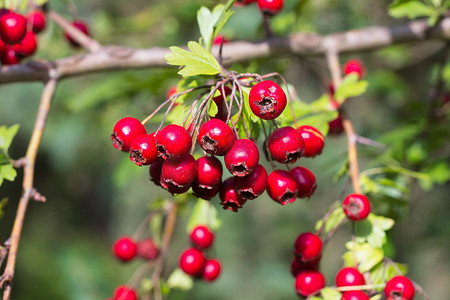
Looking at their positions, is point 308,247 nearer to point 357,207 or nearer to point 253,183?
point 357,207

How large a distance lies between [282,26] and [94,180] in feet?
→ 13.9

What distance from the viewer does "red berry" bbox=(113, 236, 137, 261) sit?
223 centimetres

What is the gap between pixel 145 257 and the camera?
2.24 metres

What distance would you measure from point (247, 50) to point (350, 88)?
0.46 m

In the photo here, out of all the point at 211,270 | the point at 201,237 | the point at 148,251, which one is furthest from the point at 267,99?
the point at 148,251

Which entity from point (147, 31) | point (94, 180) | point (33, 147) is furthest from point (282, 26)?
point (94, 180)

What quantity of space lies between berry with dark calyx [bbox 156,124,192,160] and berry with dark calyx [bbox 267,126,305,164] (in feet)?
0.75

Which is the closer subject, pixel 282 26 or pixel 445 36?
pixel 445 36

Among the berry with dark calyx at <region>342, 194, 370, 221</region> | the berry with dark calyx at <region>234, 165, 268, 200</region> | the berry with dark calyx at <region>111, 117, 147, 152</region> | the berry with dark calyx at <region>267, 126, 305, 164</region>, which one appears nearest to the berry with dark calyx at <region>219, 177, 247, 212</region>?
the berry with dark calyx at <region>234, 165, 268, 200</region>

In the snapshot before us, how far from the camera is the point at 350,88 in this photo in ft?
5.63

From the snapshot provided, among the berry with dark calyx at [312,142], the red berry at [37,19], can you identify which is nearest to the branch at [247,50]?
the red berry at [37,19]

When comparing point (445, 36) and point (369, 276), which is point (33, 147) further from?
point (445, 36)

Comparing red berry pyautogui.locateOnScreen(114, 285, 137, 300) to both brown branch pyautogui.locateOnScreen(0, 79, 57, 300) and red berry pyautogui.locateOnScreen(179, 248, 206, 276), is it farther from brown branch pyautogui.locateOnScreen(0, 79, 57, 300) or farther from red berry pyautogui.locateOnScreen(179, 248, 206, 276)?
brown branch pyautogui.locateOnScreen(0, 79, 57, 300)

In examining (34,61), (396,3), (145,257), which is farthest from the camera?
(145,257)
